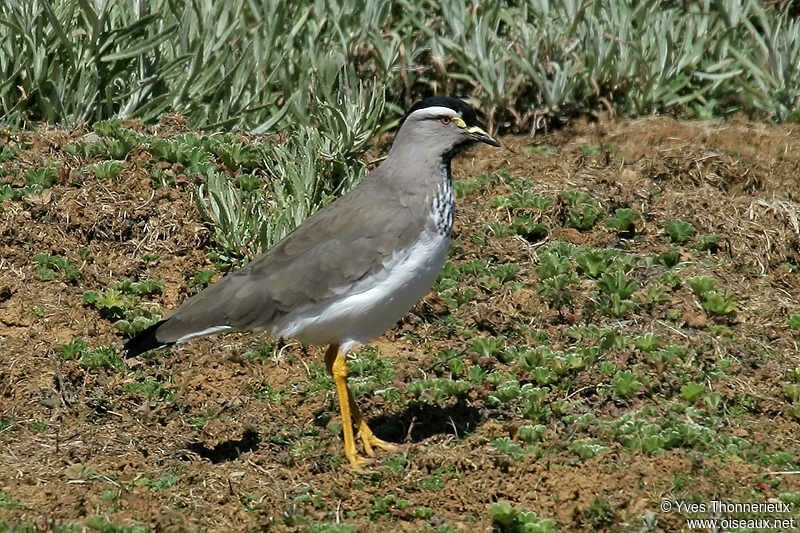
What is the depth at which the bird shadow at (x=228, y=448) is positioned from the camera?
684cm

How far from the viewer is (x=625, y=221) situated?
8859 millimetres

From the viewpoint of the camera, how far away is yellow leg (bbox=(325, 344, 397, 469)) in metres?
6.77

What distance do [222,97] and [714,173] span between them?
13.6ft

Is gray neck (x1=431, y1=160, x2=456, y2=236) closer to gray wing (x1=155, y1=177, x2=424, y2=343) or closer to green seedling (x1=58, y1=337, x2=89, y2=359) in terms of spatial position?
gray wing (x1=155, y1=177, x2=424, y2=343)

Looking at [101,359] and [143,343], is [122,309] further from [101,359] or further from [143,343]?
[143,343]

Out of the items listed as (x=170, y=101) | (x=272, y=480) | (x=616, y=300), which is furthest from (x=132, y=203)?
(x=616, y=300)

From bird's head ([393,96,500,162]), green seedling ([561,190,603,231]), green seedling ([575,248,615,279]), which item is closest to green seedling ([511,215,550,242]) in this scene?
green seedling ([561,190,603,231])

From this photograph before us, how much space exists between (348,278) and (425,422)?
3.55 ft

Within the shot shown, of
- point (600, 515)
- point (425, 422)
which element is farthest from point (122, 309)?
point (600, 515)

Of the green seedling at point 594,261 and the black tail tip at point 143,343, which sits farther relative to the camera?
the green seedling at point 594,261

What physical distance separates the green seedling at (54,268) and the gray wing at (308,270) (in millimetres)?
1604

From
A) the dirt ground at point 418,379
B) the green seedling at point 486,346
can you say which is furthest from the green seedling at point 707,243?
the green seedling at point 486,346

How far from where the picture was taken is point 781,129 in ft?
34.3

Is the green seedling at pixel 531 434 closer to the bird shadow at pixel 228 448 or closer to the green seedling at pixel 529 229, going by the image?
the bird shadow at pixel 228 448
